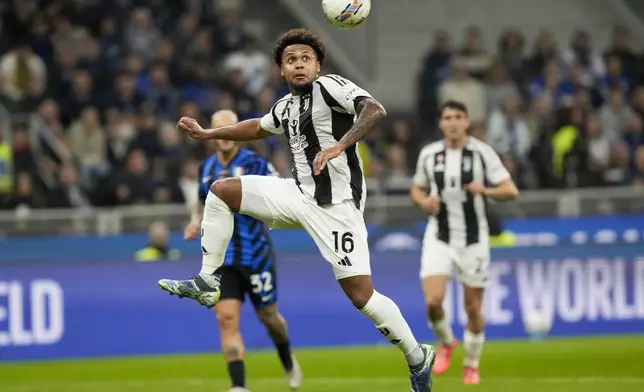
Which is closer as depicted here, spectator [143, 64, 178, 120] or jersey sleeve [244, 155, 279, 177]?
jersey sleeve [244, 155, 279, 177]

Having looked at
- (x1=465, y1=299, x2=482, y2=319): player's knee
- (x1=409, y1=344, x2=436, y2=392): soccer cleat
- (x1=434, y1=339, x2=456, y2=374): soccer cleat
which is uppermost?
(x1=465, y1=299, x2=482, y2=319): player's knee

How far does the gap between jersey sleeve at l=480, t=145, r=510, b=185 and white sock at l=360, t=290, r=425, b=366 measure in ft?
11.2

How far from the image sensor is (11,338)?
1490 cm

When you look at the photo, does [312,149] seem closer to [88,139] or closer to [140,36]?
[88,139]

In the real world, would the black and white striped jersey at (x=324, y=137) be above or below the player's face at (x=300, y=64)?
below

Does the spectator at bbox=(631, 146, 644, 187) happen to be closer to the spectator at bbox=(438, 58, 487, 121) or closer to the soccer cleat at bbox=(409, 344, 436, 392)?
the spectator at bbox=(438, 58, 487, 121)

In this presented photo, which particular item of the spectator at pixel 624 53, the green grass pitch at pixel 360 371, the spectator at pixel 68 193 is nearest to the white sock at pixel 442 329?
the green grass pitch at pixel 360 371

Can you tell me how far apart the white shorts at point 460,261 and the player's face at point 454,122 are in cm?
101

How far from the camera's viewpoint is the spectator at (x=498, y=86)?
22250 millimetres

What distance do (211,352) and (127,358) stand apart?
102 cm

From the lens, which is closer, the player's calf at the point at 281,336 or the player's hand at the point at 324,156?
the player's hand at the point at 324,156

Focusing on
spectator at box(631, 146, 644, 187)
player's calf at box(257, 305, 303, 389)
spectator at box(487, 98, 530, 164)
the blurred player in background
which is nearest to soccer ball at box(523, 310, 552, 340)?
spectator at box(631, 146, 644, 187)

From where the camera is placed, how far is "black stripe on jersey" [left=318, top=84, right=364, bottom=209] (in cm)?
870

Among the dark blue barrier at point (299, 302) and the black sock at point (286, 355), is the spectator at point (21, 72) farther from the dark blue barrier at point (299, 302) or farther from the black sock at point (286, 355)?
the black sock at point (286, 355)
